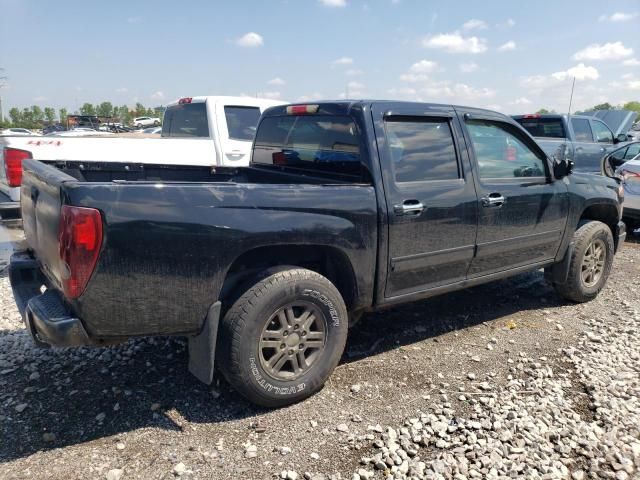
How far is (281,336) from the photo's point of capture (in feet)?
10.1

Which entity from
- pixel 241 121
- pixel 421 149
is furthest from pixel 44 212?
pixel 241 121

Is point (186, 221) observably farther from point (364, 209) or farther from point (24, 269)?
point (24, 269)

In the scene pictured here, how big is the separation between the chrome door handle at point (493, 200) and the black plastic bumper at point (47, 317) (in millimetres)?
2885

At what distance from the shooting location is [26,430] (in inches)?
113

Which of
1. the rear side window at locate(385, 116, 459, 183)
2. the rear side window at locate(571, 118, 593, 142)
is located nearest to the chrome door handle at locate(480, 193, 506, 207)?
the rear side window at locate(385, 116, 459, 183)

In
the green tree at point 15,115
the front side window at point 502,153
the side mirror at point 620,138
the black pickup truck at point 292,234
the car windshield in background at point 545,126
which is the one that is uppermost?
the green tree at point 15,115

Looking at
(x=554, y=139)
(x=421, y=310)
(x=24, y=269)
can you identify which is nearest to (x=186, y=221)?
(x=24, y=269)

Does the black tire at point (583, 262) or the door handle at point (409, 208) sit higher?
the door handle at point (409, 208)

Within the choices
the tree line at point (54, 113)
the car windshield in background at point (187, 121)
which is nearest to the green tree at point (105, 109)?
the tree line at point (54, 113)

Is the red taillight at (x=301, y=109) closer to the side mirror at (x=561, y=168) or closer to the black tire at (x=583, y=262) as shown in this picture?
the side mirror at (x=561, y=168)

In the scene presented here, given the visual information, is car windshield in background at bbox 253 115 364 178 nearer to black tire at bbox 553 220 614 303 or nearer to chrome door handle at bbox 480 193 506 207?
chrome door handle at bbox 480 193 506 207

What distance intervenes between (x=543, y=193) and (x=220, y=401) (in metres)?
3.16

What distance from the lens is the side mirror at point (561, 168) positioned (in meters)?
4.49

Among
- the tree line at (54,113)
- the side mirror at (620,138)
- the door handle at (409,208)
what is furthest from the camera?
the tree line at (54,113)
